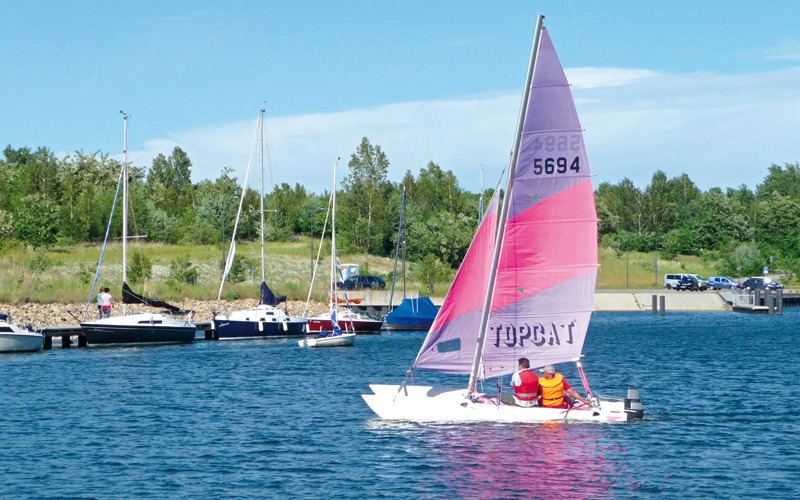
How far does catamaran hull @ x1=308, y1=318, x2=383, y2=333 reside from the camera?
62125 millimetres

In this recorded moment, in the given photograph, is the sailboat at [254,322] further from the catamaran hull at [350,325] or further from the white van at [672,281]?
the white van at [672,281]

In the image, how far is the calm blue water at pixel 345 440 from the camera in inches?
813

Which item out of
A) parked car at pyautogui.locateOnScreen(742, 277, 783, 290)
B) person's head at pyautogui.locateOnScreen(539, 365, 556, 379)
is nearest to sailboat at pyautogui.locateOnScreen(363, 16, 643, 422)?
person's head at pyautogui.locateOnScreen(539, 365, 556, 379)

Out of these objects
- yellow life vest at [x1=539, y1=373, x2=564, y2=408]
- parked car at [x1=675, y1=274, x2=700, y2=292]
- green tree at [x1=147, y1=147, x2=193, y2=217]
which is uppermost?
green tree at [x1=147, y1=147, x2=193, y2=217]

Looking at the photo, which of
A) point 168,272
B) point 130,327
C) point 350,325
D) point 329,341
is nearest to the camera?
point 130,327

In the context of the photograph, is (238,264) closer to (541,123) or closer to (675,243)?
(541,123)

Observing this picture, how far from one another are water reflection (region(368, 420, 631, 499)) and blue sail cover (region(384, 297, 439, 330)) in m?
42.7

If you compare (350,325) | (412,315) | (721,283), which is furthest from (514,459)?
(721,283)

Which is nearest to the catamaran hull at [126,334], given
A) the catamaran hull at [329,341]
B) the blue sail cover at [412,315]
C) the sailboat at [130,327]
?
the sailboat at [130,327]

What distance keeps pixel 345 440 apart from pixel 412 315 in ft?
147

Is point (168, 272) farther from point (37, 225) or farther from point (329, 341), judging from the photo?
point (329, 341)

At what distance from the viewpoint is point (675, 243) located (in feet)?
470

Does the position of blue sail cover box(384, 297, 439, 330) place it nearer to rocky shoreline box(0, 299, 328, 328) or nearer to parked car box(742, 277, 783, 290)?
rocky shoreline box(0, 299, 328, 328)

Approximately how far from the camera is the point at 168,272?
8981cm
